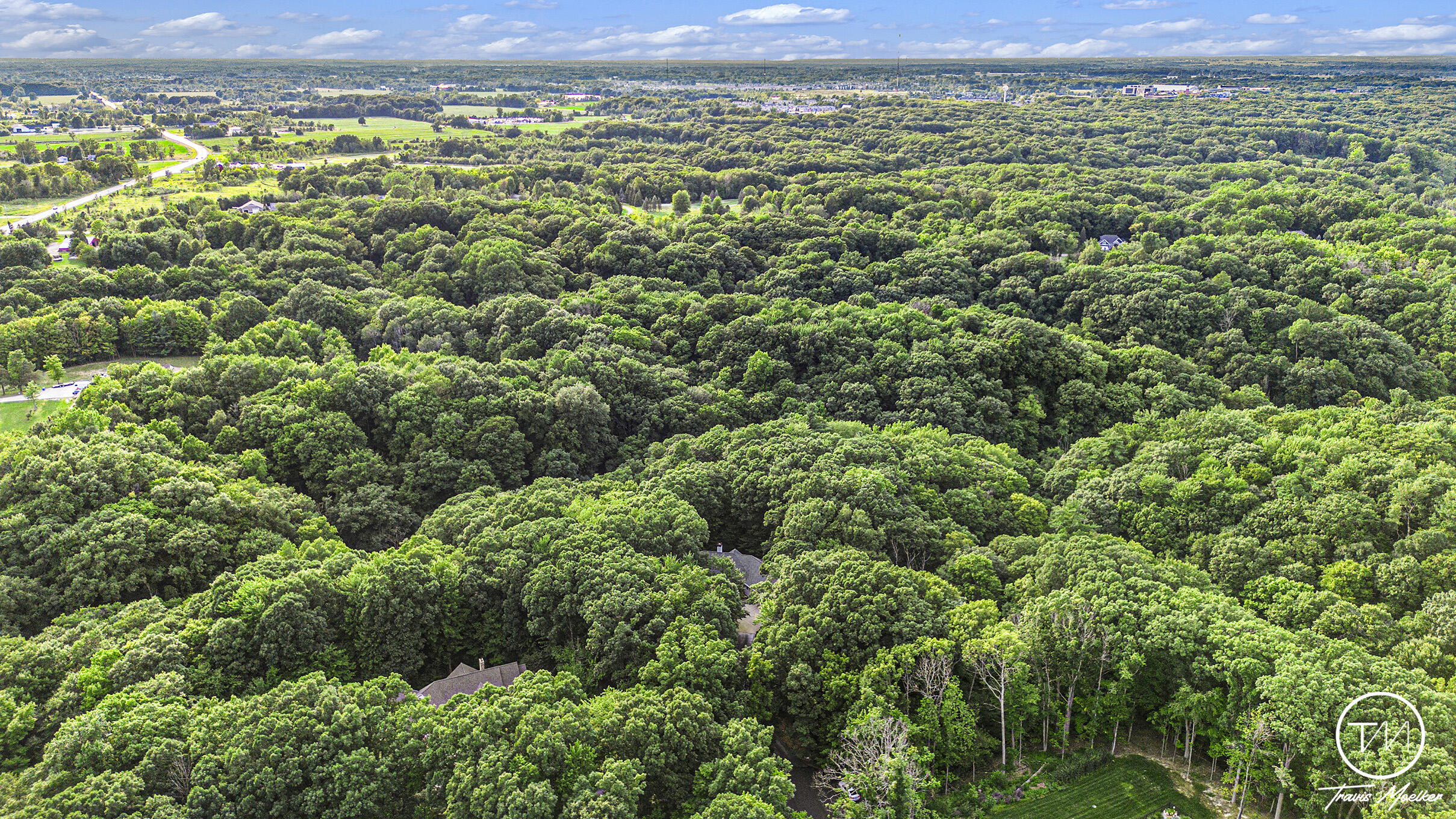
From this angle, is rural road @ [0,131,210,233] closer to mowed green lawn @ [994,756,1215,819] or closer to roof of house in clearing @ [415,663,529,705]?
roof of house in clearing @ [415,663,529,705]

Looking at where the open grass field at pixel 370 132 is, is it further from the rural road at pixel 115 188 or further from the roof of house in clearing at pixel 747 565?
the roof of house in clearing at pixel 747 565

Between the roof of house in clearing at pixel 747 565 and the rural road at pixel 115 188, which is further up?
the rural road at pixel 115 188

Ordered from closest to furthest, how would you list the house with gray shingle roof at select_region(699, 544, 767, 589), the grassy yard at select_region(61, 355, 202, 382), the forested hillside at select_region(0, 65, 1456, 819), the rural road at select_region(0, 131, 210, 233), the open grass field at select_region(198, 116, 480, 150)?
1. the forested hillside at select_region(0, 65, 1456, 819)
2. the house with gray shingle roof at select_region(699, 544, 767, 589)
3. the grassy yard at select_region(61, 355, 202, 382)
4. the rural road at select_region(0, 131, 210, 233)
5. the open grass field at select_region(198, 116, 480, 150)

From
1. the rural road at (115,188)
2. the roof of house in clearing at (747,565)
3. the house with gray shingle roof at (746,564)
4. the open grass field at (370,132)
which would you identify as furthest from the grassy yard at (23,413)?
the open grass field at (370,132)

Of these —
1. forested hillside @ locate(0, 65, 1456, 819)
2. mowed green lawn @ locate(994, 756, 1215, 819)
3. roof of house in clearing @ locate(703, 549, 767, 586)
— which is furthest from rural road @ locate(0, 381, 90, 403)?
mowed green lawn @ locate(994, 756, 1215, 819)

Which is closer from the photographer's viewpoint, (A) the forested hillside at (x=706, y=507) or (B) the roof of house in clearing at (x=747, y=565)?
(A) the forested hillside at (x=706, y=507)

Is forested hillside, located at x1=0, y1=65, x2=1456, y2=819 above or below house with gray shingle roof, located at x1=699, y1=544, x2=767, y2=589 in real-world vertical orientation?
above

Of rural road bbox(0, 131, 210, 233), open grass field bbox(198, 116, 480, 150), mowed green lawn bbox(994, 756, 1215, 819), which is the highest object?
open grass field bbox(198, 116, 480, 150)
